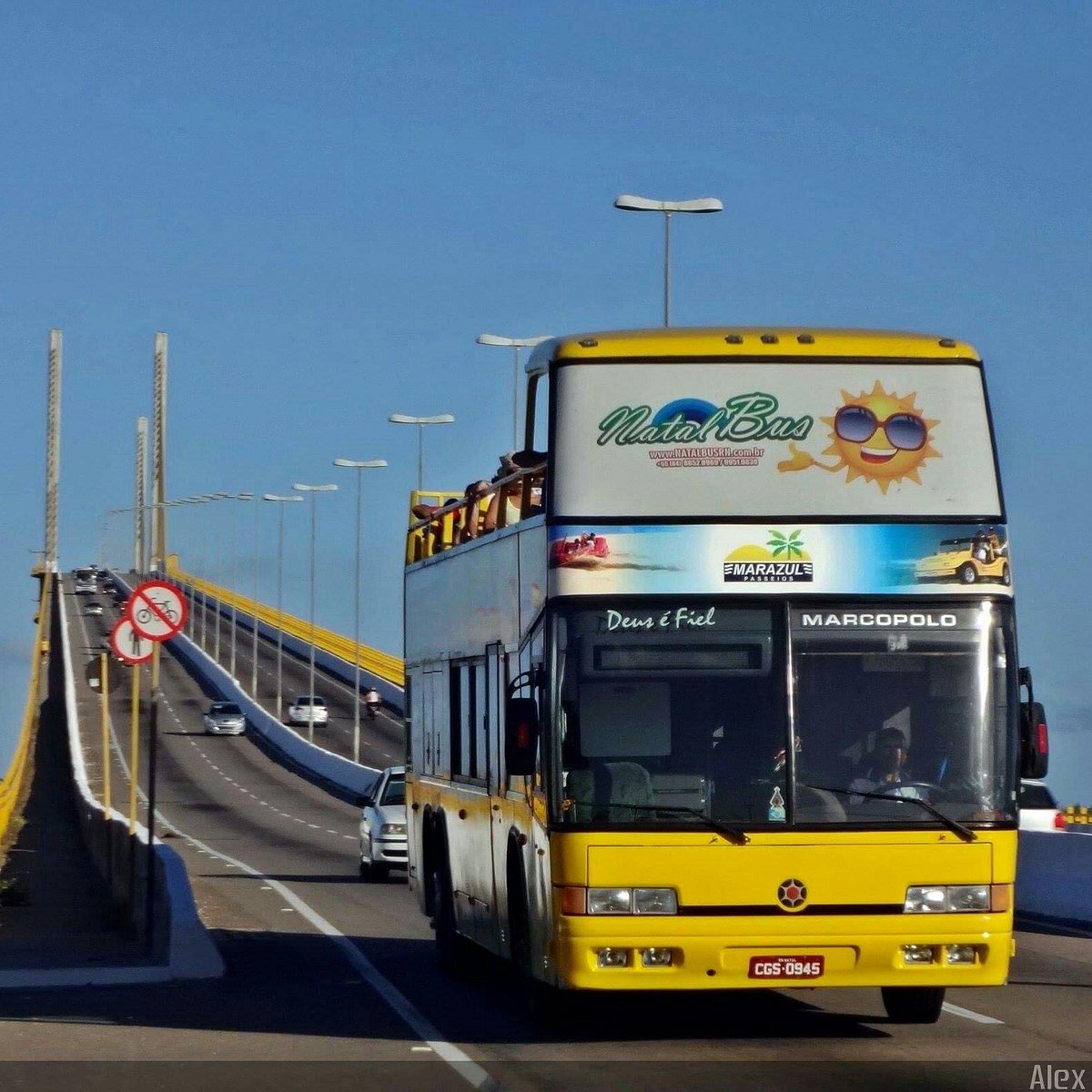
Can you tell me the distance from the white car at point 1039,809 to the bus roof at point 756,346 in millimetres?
16764

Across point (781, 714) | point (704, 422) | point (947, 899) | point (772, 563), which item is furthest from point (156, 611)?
point (947, 899)

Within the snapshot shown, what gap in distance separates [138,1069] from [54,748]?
68640 mm

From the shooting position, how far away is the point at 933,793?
12.4 meters

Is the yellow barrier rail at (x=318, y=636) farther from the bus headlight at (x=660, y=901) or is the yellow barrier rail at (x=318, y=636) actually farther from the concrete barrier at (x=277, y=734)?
→ the bus headlight at (x=660, y=901)

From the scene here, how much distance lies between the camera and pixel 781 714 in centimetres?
1238

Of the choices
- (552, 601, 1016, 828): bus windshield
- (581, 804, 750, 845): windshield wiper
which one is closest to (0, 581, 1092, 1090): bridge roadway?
(581, 804, 750, 845): windshield wiper

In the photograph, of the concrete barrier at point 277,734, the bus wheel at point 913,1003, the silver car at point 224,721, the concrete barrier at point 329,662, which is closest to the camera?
the bus wheel at point 913,1003

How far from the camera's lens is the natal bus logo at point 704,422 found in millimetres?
12844

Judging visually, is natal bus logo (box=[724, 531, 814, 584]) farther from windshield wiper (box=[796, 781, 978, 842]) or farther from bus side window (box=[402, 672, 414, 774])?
bus side window (box=[402, 672, 414, 774])

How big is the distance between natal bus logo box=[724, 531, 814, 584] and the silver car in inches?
3010

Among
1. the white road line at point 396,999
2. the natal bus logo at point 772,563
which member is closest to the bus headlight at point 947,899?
the natal bus logo at point 772,563

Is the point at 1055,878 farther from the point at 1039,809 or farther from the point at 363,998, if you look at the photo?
the point at 363,998

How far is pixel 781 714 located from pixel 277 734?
73.4 metres

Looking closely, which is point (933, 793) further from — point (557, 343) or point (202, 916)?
point (202, 916)
